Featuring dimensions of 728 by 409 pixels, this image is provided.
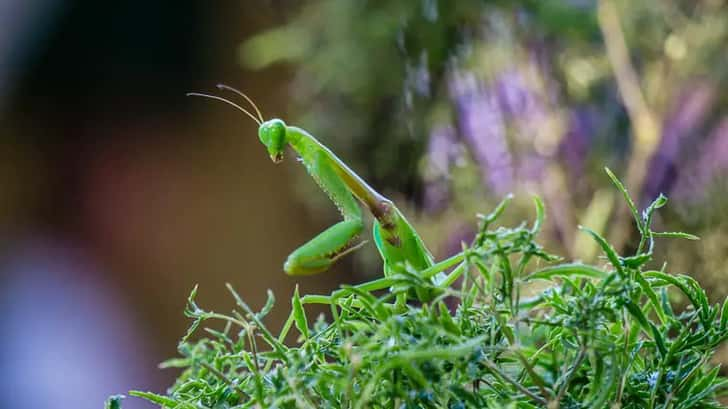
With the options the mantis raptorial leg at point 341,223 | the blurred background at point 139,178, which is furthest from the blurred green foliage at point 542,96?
the mantis raptorial leg at point 341,223

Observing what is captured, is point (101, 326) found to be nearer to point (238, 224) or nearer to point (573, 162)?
point (238, 224)

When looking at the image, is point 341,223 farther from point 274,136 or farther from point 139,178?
point 139,178

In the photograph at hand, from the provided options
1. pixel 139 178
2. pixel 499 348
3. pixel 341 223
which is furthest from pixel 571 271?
pixel 139 178

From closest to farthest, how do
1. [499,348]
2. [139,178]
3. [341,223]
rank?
1. [499,348]
2. [341,223]
3. [139,178]

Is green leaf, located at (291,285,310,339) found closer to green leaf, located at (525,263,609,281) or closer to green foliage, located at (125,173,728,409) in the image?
green foliage, located at (125,173,728,409)

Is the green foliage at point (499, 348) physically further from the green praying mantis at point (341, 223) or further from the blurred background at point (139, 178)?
the blurred background at point (139, 178)

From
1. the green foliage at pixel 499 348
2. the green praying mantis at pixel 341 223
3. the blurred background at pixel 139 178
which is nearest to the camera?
the green foliage at pixel 499 348

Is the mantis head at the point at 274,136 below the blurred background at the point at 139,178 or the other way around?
below

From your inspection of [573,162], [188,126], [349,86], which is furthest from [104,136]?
[573,162]
